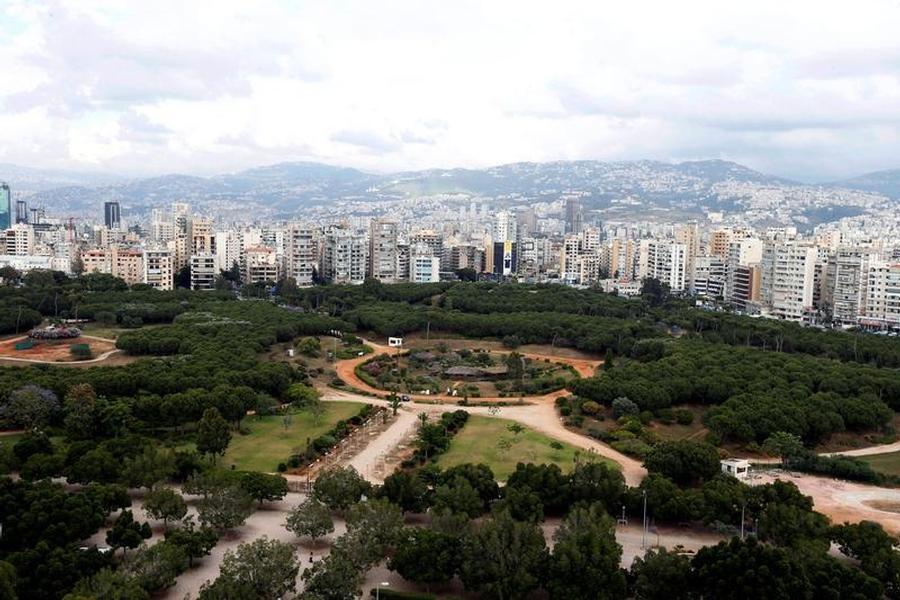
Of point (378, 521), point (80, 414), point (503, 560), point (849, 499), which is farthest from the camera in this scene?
point (80, 414)

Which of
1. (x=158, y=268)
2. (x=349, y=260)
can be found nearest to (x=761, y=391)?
(x=349, y=260)

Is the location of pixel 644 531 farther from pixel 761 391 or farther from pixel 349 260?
pixel 349 260

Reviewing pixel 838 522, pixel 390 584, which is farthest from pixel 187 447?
pixel 838 522

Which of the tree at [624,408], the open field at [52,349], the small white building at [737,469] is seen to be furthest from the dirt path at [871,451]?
the open field at [52,349]

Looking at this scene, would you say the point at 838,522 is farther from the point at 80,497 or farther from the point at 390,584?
the point at 80,497

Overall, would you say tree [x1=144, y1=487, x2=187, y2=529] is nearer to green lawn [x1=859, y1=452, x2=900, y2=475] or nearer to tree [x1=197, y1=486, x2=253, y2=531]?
tree [x1=197, y1=486, x2=253, y2=531]

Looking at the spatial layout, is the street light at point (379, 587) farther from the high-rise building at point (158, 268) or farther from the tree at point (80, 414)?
the high-rise building at point (158, 268)
